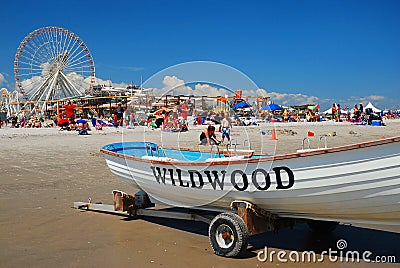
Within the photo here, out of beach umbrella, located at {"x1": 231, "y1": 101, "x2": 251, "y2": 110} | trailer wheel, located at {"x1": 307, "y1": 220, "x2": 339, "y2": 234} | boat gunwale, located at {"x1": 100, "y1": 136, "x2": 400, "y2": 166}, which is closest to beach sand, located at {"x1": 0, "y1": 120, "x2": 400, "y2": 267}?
trailer wheel, located at {"x1": 307, "y1": 220, "x2": 339, "y2": 234}

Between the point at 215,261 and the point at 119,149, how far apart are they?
11.1 feet

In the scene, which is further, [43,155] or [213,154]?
[43,155]

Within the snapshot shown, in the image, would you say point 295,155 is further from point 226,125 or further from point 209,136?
point 209,136

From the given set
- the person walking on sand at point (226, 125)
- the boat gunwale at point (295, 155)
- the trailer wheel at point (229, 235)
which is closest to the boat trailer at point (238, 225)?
the trailer wheel at point (229, 235)

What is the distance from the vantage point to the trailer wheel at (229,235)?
4844 millimetres

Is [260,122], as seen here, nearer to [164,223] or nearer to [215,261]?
[215,261]

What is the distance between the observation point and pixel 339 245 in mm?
5445

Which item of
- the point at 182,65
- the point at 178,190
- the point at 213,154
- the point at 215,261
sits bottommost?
the point at 215,261

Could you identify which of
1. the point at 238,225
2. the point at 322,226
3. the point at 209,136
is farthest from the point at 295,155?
the point at 322,226

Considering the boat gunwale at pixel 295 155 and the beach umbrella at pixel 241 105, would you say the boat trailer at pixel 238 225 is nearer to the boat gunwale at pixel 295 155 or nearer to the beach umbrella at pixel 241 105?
the boat gunwale at pixel 295 155

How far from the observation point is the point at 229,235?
5020 millimetres

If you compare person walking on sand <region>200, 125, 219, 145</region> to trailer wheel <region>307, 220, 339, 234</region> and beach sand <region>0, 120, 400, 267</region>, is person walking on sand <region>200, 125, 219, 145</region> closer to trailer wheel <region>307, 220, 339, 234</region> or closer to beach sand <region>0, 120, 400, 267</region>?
beach sand <region>0, 120, 400, 267</region>

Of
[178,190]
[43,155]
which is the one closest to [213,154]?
[178,190]

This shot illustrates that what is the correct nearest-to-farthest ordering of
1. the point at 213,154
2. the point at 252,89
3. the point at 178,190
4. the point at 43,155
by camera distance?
the point at 252,89, the point at 178,190, the point at 213,154, the point at 43,155
